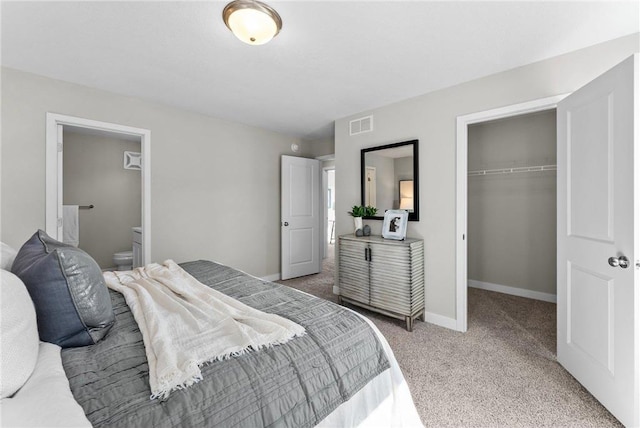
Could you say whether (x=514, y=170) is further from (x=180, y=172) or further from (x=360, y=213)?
(x=180, y=172)

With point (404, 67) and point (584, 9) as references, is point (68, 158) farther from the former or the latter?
point (584, 9)

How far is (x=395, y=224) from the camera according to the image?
3137mm

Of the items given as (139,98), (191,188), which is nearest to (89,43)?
(139,98)

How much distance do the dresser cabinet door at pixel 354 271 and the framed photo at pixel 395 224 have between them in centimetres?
31

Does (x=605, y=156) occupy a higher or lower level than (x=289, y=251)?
higher

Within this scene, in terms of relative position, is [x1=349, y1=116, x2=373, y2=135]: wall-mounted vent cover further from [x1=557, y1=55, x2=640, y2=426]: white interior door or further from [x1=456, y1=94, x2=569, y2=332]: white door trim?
[x1=557, y1=55, x2=640, y2=426]: white interior door

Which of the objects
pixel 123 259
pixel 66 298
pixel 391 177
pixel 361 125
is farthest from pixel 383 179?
pixel 123 259

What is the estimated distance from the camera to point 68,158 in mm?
4406

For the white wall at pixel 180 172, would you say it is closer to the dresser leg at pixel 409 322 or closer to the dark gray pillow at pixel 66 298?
the dark gray pillow at pixel 66 298

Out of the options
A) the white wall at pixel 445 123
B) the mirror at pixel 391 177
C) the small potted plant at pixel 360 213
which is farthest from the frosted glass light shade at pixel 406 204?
the small potted plant at pixel 360 213

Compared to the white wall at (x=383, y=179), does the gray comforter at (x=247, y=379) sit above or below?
below

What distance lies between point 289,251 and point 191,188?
177 centimetres

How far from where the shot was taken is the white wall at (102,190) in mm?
4465

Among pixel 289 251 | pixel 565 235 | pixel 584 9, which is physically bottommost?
pixel 289 251
